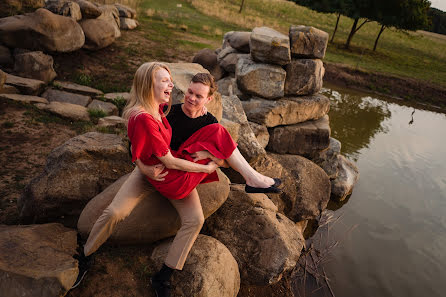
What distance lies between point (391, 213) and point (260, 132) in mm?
3886

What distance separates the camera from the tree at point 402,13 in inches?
997

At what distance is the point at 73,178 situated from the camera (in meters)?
3.86

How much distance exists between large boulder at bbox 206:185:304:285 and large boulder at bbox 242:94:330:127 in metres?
3.06

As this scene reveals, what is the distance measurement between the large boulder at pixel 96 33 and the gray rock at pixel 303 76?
24.3ft

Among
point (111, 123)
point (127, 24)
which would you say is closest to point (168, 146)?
point (111, 123)

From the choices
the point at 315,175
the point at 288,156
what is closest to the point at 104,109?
the point at 288,156

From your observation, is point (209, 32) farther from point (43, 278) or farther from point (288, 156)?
point (43, 278)

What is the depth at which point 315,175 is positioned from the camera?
6.81m

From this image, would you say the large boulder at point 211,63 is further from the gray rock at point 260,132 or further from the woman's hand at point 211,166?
the woman's hand at point 211,166

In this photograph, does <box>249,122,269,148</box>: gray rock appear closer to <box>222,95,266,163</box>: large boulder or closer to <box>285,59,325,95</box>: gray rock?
<box>222,95,266,163</box>: large boulder

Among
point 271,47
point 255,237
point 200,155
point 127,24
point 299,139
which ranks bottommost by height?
point 299,139

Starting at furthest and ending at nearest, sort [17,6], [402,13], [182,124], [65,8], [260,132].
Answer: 1. [402,13]
2. [17,6]
3. [65,8]
4. [260,132]
5. [182,124]

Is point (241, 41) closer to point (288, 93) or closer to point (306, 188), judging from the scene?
point (288, 93)

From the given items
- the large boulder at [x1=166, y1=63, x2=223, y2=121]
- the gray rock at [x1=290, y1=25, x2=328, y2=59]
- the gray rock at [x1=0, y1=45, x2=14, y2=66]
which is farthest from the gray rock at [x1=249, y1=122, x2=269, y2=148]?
the gray rock at [x1=0, y1=45, x2=14, y2=66]
